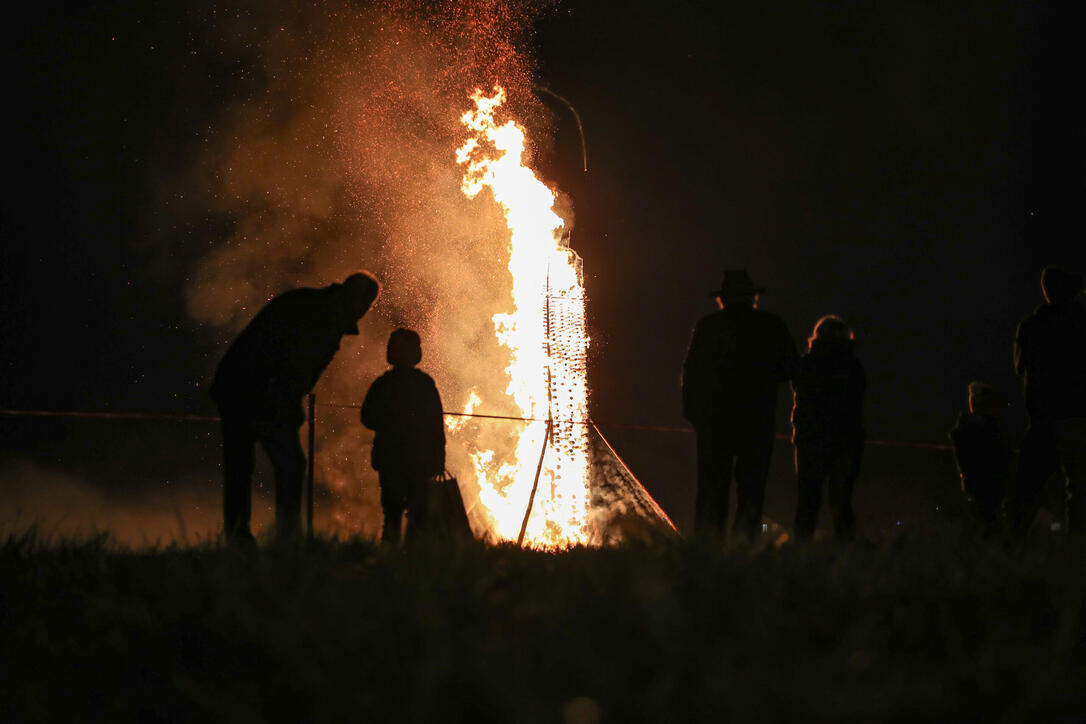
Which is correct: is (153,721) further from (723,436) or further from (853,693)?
(723,436)

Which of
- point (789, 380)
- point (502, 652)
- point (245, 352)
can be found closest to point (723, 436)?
point (789, 380)

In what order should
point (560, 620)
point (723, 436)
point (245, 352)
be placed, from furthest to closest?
point (723, 436) → point (245, 352) → point (560, 620)

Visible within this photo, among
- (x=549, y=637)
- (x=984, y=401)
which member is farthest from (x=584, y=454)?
(x=549, y=637)

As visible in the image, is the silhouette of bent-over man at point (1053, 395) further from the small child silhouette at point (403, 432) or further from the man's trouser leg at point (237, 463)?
the man's trouser leg at point (237, 463)

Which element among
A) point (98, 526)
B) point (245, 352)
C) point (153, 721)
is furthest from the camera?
point (245, 352)

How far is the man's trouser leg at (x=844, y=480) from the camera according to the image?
5.77 meters

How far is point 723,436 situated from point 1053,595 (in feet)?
9.49

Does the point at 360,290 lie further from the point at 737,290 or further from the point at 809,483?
the point at 809,483

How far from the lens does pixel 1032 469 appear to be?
5797 millimetres

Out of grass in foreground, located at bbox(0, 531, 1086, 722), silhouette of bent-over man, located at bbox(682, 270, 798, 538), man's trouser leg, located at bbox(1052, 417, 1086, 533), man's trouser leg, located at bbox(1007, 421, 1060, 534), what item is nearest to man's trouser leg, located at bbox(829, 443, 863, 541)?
silhouette of bent-over man, located at bbox(682, 270, 798, 538)

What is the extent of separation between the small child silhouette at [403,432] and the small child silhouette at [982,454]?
3.63 meters

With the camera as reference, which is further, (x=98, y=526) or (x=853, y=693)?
(x=98, y=526)

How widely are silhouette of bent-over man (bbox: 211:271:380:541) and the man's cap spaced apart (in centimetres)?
222

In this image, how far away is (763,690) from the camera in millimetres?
1860
